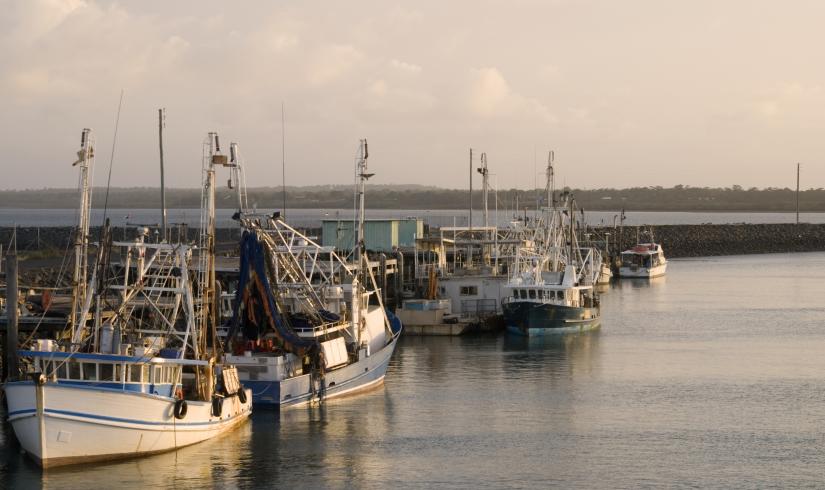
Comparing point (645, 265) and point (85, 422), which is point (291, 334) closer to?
point (85, 422)

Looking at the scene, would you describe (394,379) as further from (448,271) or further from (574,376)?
(448,271)

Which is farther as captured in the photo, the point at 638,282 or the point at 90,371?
the point at 638,282

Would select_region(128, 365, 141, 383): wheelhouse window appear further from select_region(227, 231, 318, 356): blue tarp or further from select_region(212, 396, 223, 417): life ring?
select_region(227, 231, 318, 356): blue tarp

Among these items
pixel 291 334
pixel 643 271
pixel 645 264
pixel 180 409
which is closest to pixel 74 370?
pixel 180 409

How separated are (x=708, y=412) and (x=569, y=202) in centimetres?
4136

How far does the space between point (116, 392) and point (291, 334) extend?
977 cm

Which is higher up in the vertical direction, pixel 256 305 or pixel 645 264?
pixel 256 305

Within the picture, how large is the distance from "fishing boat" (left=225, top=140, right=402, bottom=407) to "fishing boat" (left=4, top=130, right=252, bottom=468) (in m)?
2.22

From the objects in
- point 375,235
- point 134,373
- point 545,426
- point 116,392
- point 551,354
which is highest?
point 375,235

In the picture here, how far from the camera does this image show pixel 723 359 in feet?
190

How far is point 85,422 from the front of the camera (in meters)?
33.8

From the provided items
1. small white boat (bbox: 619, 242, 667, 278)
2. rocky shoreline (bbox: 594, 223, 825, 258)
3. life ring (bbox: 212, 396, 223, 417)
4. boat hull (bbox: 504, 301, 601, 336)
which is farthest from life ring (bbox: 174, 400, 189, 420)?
rocky shoreline (bbox: 594, 223, 825, 258)

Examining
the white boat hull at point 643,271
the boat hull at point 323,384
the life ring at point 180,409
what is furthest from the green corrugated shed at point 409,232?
the life ring at point 180,409

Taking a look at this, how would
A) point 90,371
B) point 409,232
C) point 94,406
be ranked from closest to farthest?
point 94,406 < point 90,371 < point 409,232
